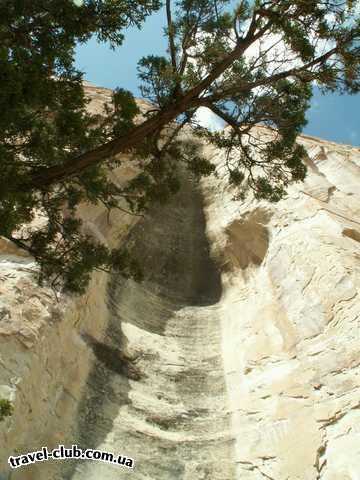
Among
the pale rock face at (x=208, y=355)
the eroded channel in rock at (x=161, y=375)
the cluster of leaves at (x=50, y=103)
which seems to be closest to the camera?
the cluster of leaves at (x=50, y=103)

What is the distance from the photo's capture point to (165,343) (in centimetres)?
1511

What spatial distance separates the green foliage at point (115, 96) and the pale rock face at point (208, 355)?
10.8 feet

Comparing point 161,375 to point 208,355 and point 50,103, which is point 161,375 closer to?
point 208,355

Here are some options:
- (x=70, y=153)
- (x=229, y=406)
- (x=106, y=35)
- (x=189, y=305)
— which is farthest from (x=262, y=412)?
(x=106, y=35)

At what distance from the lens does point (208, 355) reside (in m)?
14.9

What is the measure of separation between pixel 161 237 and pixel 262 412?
8831 mm

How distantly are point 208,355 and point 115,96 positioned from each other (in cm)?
847

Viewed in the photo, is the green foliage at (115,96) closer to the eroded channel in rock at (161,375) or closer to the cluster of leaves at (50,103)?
the cluster of leaves at (50,103)

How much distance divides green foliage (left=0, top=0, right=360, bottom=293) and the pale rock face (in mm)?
3301

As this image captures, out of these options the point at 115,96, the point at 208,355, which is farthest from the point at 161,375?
the point at 115,96

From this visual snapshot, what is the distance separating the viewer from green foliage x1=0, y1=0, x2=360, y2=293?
23.7ft

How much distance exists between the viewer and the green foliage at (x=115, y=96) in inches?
285

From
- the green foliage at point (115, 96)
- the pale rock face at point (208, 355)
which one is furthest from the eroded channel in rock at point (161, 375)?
the green foliage at point (115, 96)

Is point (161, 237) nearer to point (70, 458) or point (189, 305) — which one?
point (189, 305)
